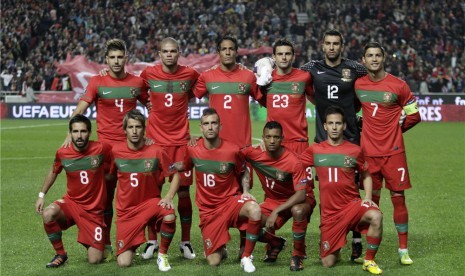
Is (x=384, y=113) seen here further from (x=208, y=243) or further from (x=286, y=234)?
(x=286, y=234)

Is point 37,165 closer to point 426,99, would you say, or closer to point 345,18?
point 426,99

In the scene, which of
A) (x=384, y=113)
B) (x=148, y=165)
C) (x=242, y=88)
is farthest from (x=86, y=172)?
(x=384, y=113)

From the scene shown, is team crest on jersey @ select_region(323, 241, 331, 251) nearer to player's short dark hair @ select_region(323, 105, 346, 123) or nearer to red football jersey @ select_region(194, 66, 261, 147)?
player's short dark hair @ select_region(323, 105, 346, 123)

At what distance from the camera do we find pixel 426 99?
2889cm

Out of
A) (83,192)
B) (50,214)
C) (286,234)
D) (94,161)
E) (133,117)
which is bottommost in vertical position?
(286,234)

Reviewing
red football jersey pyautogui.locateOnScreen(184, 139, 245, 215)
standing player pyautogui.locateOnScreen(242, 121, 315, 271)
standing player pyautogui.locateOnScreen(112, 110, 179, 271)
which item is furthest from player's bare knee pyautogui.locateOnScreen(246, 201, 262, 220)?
standing player pyautogui.locateOnScreen(112, 110, 179, 271)

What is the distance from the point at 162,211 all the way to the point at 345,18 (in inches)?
1180

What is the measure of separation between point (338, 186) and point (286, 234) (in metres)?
2.02

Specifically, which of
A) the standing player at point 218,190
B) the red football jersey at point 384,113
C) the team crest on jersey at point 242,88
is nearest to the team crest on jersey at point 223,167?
the standing player at point 218,190

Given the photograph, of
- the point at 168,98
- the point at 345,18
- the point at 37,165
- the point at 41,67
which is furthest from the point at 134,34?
the point at 168,98

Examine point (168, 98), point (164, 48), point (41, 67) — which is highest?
point (164, 48)

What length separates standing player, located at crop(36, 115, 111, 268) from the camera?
313 inches

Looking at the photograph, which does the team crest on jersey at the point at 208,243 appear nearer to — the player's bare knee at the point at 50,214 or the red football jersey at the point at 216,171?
the red football jersey at the point at 216,171

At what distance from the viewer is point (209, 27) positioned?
3725cm
